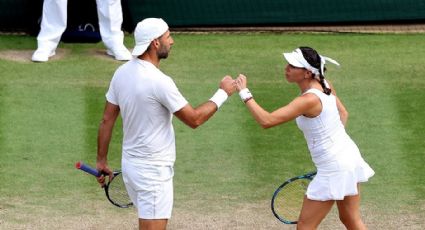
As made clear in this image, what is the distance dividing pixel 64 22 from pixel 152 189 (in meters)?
6.60

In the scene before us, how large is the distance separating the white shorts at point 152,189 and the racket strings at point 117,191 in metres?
0.70

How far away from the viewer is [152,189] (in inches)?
346

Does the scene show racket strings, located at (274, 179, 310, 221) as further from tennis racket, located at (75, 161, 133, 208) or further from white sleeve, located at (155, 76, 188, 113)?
white sleeve, located at (155, 76, 188, 113)

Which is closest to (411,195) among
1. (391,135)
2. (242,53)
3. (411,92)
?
(391,135)

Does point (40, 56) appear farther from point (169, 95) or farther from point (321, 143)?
point (169, 95)

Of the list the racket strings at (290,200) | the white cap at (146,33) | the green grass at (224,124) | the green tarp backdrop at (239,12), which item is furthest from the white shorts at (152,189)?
the green tarp backdrop at (239,12)

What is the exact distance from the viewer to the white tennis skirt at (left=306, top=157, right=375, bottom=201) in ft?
29.9

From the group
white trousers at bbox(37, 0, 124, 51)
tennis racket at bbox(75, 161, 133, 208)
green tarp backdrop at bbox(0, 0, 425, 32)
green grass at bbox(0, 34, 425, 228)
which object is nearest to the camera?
tennis racket at bbox(75, 161, 133, 208)

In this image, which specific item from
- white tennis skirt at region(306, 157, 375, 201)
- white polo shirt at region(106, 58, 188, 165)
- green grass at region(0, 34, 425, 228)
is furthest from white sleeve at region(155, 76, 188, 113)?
green grass at region(0, 34, 425, 228)

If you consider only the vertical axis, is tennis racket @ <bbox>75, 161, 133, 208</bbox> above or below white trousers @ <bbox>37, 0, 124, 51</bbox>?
above

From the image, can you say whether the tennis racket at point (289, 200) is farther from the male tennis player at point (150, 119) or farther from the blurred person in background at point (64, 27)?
the blurred person in background at point (64, 27)

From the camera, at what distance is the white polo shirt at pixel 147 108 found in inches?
342

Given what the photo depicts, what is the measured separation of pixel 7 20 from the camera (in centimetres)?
1622

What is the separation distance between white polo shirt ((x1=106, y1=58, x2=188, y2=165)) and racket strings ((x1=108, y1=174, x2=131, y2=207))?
70 cm
